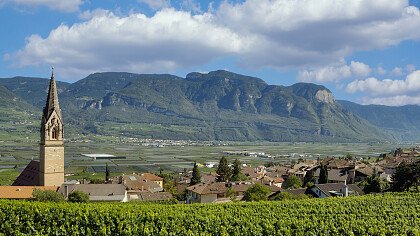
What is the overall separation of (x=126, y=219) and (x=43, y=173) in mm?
39756

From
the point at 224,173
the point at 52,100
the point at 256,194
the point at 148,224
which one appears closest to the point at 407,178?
the point at 256,194

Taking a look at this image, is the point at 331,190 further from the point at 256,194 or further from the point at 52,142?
the point at 52,142

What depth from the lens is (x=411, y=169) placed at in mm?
66312

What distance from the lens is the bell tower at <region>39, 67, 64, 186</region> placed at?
2474 inches

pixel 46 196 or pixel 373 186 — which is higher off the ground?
pixel 46 196

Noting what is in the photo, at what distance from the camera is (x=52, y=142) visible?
63.8 meters

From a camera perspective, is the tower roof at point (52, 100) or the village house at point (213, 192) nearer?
the tower roof at point (52, 100)

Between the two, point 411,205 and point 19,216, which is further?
point 411,205

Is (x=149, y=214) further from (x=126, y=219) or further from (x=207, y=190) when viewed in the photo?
(x=207, y=190)

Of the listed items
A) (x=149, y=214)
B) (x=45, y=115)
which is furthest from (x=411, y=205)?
(x=45, y=115)

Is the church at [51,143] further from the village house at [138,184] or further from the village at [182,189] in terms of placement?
the village house at [138,184]

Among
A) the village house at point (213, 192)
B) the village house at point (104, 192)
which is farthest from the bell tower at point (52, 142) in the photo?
the village house at point (213, 192)

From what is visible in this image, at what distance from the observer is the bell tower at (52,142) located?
6284cm

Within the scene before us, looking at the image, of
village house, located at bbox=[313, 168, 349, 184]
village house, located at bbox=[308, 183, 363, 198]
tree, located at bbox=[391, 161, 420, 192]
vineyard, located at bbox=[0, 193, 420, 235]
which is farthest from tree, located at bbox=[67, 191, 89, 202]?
village house, located at bbox=[313, 168, 349, 184]
